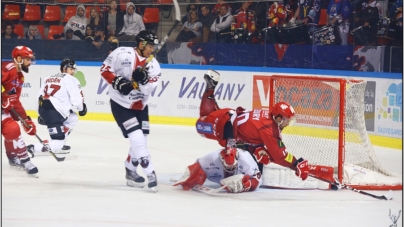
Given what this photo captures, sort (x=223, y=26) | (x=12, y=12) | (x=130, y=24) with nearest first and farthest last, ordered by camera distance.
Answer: (x=223, y=26)
(x=130, y=24)
(x=12, y=12)

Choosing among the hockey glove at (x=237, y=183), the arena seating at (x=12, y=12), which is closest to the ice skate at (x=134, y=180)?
the hockey glove at (x=237, y=183)

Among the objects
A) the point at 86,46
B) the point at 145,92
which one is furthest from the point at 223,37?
the point at 145,92

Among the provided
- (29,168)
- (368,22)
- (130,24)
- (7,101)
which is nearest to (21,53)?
(7,101)

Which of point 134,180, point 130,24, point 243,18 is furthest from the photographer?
point 130,24

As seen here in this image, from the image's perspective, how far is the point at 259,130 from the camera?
5.94 m

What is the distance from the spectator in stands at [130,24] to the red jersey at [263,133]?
5.57 m

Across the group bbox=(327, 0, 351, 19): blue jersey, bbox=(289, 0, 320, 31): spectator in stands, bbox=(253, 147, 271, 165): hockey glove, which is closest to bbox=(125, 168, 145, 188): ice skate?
bbox=(253, 147, 271, 165): hockey glove

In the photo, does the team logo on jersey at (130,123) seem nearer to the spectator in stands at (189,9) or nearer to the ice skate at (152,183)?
the ice skate at (152,183)

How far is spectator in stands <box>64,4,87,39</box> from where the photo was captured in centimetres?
1181

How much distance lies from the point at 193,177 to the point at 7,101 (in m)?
1.71

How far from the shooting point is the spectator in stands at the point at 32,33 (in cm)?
1199

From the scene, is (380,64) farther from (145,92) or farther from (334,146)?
(145,92)

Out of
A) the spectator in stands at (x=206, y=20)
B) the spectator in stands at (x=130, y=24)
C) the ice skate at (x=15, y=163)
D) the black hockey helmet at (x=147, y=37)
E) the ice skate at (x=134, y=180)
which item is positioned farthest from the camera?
the spectator in stands at (x=130, y=24)

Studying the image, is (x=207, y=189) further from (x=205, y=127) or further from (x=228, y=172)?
(x=205, y=127)
